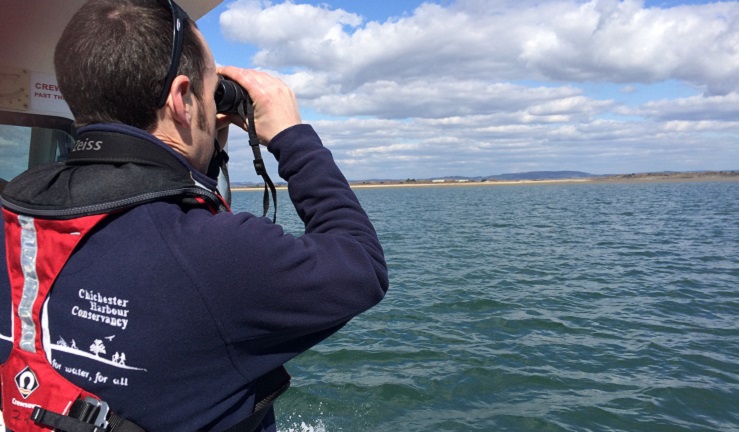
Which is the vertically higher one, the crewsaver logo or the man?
the man

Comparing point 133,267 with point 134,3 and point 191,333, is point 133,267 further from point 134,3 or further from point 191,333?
point 134,3

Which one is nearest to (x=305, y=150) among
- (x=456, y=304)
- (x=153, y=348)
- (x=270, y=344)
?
(x=270, y=344)

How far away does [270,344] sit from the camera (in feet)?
4.43

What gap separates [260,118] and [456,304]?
1136 cm

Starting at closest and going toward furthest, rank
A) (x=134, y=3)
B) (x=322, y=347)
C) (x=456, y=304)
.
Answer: (x=134, y=3) < (x=322, y=347) < (x=456, y=304)

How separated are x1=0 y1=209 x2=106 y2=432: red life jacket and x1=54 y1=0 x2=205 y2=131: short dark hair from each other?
30 cm

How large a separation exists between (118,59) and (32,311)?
60cm

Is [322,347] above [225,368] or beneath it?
beneath

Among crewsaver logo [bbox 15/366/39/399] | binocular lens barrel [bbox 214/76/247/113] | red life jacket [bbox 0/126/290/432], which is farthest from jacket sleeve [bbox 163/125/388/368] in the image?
crewsaver logo [bbox 15/366/39/399]

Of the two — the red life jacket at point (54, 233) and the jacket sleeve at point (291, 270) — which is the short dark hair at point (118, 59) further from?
the jacket sleeve at point (291, 270)

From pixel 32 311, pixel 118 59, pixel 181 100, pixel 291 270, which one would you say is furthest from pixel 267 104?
pixel 32 311

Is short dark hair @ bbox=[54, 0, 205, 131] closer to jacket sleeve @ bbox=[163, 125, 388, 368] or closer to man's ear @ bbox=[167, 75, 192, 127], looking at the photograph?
man's ear @ bbox=[167, 75, 192, 127]

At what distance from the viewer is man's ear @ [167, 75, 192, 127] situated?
4.28 ft

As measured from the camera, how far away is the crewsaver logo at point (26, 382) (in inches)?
51.4
